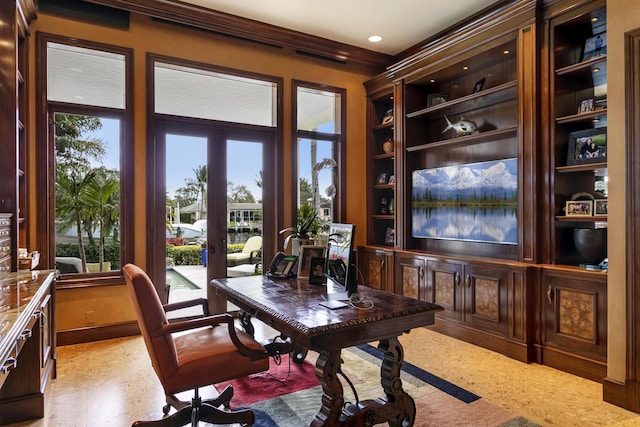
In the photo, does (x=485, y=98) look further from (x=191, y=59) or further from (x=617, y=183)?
(x=191, y=59)

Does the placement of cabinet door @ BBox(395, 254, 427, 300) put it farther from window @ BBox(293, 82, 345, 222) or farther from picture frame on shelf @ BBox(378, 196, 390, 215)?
window @ BBox(293, 82, 345, 222)

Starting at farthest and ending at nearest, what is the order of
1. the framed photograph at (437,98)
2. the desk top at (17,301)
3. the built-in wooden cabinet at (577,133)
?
the framed photograph at (437,98), the built-in wooden cabinet at (577,133), the desk top at (17,301)

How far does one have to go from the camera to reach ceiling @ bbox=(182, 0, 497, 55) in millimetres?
4164

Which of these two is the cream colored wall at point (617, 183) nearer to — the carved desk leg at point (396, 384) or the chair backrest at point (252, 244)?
the carved desk leg at point (396, 384)

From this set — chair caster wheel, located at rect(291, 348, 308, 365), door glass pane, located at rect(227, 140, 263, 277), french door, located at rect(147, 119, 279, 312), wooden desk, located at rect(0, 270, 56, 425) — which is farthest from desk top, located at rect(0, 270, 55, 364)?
door glass pane, located at rect(227, 140, 263, 277)

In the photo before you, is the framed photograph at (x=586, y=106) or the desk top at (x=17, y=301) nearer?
the desk top at (x=17, y=301)

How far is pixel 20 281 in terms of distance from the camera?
270 centimetres

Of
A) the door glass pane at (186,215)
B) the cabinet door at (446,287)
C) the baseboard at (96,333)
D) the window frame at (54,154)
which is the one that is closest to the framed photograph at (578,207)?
the cabinet door at (446,287)

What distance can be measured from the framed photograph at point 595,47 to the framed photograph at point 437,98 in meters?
1.51

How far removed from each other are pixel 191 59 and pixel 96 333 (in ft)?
9.95

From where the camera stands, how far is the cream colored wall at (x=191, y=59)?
12.8 feet

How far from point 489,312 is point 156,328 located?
9.73 ft

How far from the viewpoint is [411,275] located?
4.56 metres

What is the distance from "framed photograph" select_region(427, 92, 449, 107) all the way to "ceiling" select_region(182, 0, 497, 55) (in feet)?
2.64
